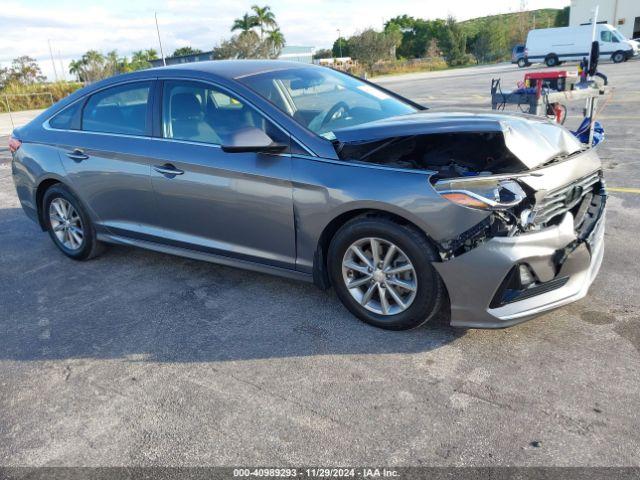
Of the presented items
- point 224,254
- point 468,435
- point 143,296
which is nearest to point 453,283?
point 468,435

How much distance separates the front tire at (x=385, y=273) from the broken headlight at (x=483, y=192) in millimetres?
306

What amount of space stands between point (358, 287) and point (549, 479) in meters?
1.62

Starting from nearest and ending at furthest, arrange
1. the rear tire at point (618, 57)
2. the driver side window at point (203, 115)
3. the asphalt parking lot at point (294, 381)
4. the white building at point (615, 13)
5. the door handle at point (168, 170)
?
the asphalt parking lot at point (294, 381) < the driver side window at point (203, 115) < the door handle at point (168, 170) < the rear tire at point (618, 57) < the white building at point (615, 13)

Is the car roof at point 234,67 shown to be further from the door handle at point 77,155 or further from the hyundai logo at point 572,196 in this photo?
the hyundai logo at point 572,196

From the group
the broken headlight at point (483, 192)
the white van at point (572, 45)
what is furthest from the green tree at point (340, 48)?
the broken headlight at point (483, 192)

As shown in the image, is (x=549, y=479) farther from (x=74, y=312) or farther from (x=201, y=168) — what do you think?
(x=74, y=312)

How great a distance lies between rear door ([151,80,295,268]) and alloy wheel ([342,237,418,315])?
1.50 ft

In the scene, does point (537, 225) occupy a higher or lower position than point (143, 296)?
higher

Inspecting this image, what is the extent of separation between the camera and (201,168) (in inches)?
154

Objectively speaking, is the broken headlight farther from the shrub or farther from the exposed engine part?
the shrub

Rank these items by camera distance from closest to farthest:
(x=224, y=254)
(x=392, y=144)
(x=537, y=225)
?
(x=537, y=225) < (x=392, y=144) < (x=224, y=254)

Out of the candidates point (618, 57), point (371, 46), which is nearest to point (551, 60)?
point (618, 57)

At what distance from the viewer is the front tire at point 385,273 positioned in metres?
3.18

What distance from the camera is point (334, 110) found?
4.03 metres
